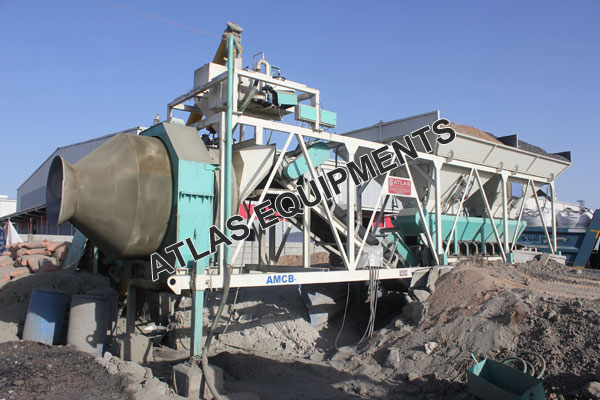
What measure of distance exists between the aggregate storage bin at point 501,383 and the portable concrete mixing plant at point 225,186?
3020mm

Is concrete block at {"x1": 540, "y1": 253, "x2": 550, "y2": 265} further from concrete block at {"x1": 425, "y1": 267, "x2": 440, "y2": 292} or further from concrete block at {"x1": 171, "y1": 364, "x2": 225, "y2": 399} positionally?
concrete block at {"x1": 171, "y1": 364, "x2": 225, "y2": 399}

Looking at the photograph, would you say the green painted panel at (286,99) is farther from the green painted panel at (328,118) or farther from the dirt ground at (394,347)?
the dirt ground at (394,347)

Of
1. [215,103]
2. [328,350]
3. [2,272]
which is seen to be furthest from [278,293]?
[2,272]

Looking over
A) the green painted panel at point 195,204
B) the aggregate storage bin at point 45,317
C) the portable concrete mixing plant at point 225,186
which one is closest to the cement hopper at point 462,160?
the portable concrete mixing plant at point 225,186

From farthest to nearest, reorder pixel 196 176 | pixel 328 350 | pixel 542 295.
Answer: pixel 328 350, pixel 542 295, pixel 196 176

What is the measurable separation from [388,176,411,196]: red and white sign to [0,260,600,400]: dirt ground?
2065 mm

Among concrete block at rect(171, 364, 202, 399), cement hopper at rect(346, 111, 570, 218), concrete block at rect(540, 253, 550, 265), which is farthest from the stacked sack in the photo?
concrete block at rect(540, 253, 550, 265)

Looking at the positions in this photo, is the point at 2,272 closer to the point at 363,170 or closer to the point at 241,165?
the point at 241,165

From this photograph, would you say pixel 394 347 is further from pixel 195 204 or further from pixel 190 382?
pixel 195 204

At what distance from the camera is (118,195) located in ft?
21.0

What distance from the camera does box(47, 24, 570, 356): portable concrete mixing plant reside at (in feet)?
21.2

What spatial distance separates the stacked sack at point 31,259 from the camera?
38.6 ft

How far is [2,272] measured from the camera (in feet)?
38.4

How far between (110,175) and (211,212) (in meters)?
1.55
